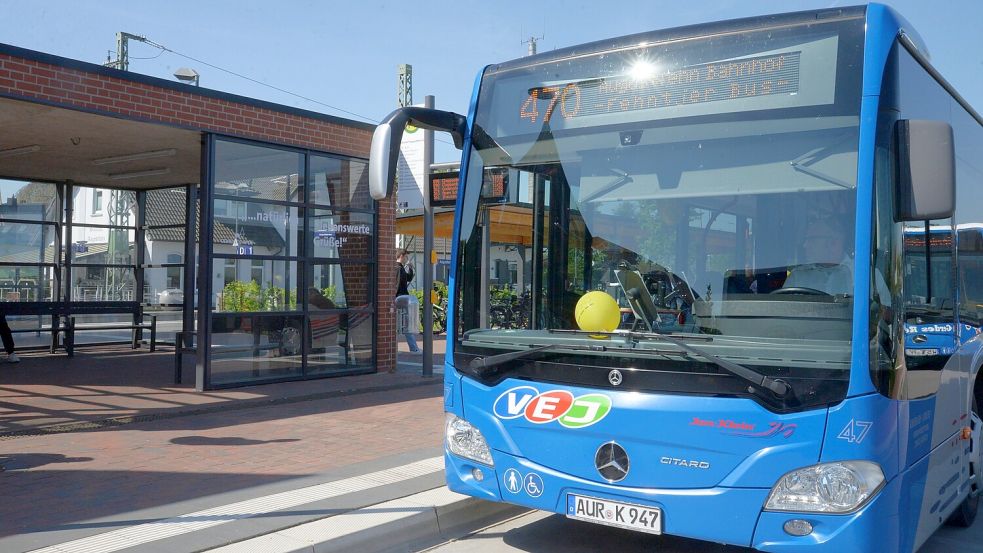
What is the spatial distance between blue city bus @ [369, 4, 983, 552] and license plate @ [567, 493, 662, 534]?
0.03ft

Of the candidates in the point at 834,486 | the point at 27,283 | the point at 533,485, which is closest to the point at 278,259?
the point at 27,283

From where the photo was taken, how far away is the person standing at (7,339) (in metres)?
13.9

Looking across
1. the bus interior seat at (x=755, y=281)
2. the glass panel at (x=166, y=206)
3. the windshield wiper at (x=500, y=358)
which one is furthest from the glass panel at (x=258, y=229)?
the bus interior seat at (x=755, y=281)

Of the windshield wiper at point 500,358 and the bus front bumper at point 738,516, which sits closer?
the bus front bumper at point 738,516

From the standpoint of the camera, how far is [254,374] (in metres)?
11.4

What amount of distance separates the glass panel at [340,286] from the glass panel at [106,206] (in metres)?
6.37

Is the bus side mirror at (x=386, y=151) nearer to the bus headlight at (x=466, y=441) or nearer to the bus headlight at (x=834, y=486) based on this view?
the bus headlight at (x=466, y=441)

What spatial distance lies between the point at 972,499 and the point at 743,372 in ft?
10.6

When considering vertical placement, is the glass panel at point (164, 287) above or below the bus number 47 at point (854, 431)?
above

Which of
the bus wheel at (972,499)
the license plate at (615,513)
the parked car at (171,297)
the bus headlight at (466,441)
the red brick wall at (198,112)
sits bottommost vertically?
the bus wheel at (972,499)

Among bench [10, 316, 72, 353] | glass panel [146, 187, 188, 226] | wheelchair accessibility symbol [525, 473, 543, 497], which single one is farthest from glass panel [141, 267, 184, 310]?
wheelchair accessibility symbol [525, 473, 543, 497]

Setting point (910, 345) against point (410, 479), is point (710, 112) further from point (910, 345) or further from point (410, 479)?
point (410, 479)

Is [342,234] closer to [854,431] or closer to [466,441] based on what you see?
[466,441]

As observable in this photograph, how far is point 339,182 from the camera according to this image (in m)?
12.5
